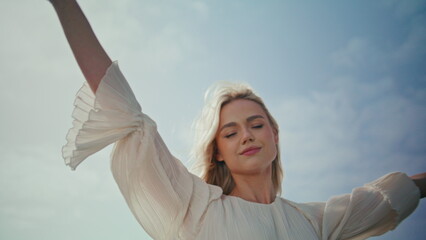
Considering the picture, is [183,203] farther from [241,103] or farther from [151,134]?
[241,103]

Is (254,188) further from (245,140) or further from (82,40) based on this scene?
(82,40)

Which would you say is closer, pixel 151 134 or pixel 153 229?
pixel 151 134

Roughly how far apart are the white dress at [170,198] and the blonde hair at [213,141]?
50cm

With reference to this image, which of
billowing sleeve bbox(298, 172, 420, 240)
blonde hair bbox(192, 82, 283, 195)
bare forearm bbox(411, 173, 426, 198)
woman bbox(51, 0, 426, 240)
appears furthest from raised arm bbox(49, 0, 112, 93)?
bare forearm bbox(411, 173, 426, 198)

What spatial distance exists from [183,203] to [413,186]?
2.09 m

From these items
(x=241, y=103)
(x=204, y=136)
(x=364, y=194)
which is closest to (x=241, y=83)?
(x=241, y=103)

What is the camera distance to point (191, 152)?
123 inches

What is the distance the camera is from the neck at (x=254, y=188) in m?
2.83

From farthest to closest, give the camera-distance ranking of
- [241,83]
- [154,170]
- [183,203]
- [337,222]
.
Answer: [241,83], [337,222], [183,203], [154,170]

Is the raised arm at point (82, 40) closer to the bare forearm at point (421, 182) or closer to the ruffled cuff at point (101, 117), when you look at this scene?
the ruffled cuff at point (101, 117)

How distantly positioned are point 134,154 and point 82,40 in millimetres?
687

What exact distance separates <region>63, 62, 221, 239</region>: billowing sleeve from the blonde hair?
0.69 metres

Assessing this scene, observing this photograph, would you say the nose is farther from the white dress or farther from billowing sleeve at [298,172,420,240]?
billowing sleeve at [298,172,420,240]

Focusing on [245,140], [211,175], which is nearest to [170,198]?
[245,140]
